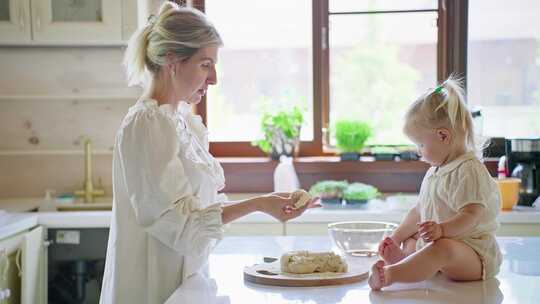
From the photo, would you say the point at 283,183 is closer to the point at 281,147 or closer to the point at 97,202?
the point at 281,147

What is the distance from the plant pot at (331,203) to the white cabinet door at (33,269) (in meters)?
1.20

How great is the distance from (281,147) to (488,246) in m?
2.08

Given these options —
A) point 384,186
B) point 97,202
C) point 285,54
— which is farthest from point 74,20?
point 384,186

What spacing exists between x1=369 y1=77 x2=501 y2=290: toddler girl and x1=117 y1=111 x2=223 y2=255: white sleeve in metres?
0.40

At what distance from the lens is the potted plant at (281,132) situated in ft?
11.7

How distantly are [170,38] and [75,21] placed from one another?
5.58ft

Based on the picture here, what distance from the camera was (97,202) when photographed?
137 inches

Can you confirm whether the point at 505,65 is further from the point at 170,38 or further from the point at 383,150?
the point at 170,38

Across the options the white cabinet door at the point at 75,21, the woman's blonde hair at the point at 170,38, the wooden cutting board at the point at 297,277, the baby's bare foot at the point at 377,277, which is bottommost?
the wooden cutting board at the point at 297,277

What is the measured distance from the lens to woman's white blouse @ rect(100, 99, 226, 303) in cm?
163

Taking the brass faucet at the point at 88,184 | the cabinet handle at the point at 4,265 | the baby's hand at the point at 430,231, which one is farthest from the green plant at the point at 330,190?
the baby's hand at the point at 430,231

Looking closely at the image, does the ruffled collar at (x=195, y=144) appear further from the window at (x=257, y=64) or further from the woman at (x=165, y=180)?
the window at (x=257, y=64)

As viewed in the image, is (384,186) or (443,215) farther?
(384,186)

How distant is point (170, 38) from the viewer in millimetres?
1771
